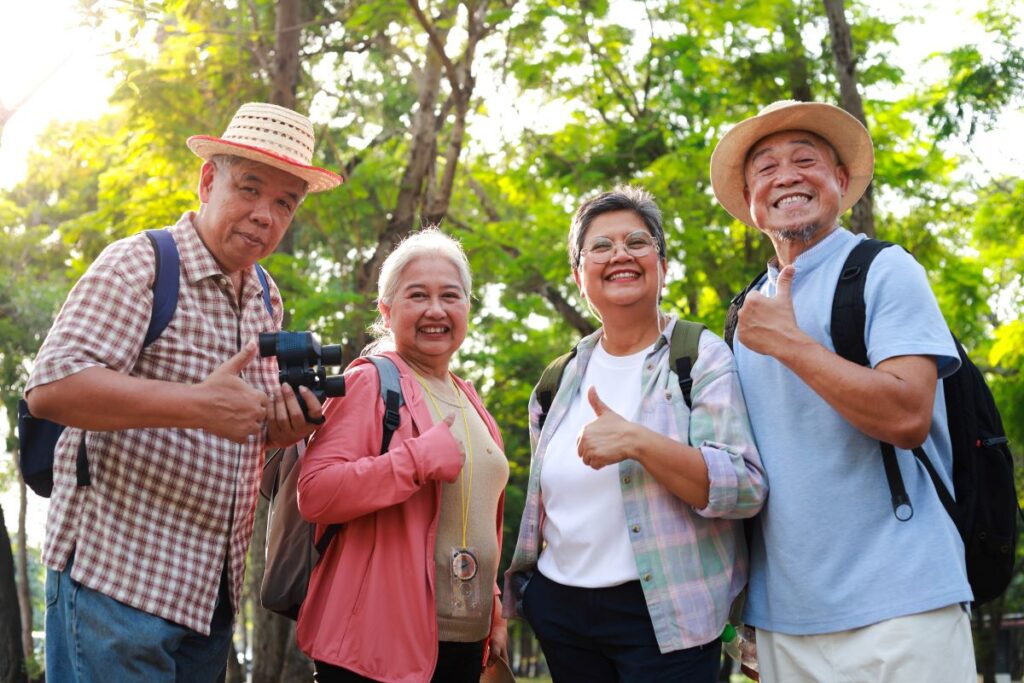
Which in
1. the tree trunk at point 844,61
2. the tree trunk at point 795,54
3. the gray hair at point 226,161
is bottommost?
the gray hair at point 226,161

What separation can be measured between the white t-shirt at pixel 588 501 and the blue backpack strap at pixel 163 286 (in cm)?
143

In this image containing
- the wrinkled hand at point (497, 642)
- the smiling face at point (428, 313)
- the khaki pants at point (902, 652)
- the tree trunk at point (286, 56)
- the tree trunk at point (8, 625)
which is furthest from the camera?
the tree trunk at point (286, 56)

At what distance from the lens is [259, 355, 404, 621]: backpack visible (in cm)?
358

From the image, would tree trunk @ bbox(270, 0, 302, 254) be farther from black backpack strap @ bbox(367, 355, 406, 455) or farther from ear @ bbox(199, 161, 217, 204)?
black backpack strap @ bbox(367, 355, 406, 455)

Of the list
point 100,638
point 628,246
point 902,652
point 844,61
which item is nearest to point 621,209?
point 628,246

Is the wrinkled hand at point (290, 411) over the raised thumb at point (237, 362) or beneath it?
beneath

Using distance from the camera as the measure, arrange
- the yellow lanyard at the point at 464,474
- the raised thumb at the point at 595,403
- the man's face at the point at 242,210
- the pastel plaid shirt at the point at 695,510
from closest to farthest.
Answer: the pastel plaid shirt at the point at 695,510 < the raised thumb at the point at 595,403 < the man's face at the point at 242,210 < the yellow lanyard at the point at 464,474

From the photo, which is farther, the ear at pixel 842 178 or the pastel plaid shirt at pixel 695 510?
the ear at pixel 842 178

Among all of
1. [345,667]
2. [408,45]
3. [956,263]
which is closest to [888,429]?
[345,667]

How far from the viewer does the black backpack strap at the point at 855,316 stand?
296cm

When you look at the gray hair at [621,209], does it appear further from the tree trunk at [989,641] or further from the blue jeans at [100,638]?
the tree trunk at [989,641]

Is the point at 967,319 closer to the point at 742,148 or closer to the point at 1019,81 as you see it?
the point at 1019,81

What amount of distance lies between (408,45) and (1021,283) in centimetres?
914

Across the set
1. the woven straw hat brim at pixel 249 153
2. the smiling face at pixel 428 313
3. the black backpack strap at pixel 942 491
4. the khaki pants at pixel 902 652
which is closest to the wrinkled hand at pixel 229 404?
the woven straw hat brim at pixel 249 153
